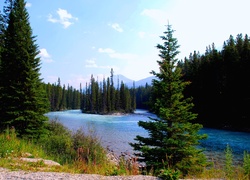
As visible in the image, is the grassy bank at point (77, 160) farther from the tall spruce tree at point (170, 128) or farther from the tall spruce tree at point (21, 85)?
the tall spruce tree at point (21, 85)

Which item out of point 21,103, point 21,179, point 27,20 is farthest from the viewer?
point 27,20

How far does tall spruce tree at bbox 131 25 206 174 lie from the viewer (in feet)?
34.7

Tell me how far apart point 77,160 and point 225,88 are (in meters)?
42.0

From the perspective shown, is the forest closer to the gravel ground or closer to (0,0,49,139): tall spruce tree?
(0,0,49,139): tall spruce tree

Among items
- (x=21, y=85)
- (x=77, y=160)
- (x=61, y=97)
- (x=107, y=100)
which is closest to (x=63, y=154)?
(x=77, y=160)

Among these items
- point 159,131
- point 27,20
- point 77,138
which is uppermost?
point 27,20

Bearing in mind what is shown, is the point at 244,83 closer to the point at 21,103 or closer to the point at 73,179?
the point at 21,103

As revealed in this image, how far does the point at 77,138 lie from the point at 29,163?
7608mm

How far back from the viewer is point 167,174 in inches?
247

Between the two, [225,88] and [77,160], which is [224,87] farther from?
[77,160]

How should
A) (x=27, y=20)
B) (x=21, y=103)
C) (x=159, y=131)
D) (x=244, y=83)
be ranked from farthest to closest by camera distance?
(x=244, y=83) < (x=27, y=20) < (x=21, y=103) < (x=159, y=131)

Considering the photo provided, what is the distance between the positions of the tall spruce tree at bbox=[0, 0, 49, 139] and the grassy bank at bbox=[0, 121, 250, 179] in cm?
191

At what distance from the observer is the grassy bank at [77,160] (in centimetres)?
727

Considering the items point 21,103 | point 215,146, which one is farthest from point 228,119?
point 21,103
